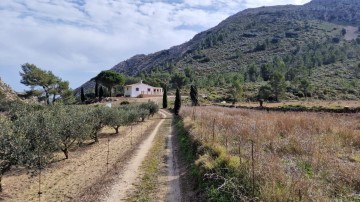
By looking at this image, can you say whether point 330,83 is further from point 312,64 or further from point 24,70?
point 24,70

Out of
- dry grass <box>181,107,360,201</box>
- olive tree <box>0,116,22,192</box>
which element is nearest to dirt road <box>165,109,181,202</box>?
dry grass <box>181,107,360,201</box>

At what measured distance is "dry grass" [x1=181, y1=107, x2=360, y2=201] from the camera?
7.54 m

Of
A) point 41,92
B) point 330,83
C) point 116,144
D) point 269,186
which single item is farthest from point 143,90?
point 269,186

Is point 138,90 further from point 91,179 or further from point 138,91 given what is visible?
point 91,179

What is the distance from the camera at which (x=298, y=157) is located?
11.4m

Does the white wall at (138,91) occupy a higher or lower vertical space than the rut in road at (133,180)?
higher

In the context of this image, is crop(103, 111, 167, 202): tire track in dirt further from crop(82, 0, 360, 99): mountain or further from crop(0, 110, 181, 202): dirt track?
crop(82, 0, 360, 99): mountain

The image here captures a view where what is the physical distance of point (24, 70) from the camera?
73.7m

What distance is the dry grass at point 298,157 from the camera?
754cm

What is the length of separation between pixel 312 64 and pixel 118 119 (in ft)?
375

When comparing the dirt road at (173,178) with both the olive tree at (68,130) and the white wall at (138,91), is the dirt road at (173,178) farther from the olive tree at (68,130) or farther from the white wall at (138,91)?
the white wall at (138,91)

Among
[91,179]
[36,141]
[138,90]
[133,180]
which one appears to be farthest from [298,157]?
[138,90]

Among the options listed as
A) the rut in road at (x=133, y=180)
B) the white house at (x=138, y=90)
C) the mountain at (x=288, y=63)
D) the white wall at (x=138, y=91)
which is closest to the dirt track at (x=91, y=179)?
the rut in road at (x=133, y=180)

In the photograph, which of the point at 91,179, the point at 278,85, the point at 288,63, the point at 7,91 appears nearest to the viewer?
the point at 91,179
